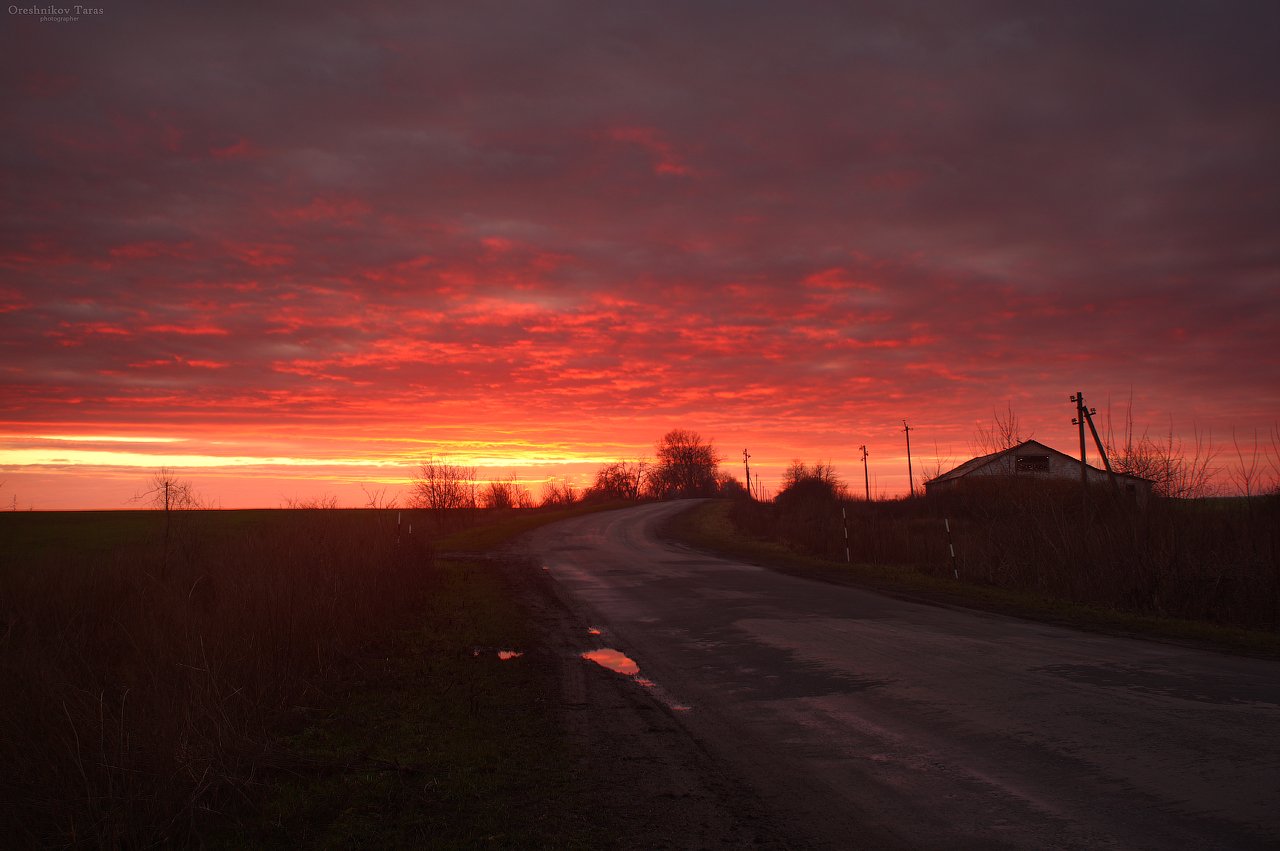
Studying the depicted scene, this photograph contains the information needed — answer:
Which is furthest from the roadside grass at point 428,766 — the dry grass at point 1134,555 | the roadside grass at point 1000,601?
the dry grass at point 1134,555

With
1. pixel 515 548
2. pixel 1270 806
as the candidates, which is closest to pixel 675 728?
pixel 1270 806

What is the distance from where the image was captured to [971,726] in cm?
654

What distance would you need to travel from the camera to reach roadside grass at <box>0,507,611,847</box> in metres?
4.97

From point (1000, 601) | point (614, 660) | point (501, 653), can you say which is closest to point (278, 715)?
point (501, 653)

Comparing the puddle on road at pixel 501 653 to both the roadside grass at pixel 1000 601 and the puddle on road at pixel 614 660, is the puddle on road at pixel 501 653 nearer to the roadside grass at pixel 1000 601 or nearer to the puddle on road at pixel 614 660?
the puddle on road at pixel 614 660

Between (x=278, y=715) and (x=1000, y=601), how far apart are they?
12.4 meters

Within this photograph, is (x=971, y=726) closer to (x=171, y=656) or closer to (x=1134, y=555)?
(x=171, y=656)

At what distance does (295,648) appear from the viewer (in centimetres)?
952

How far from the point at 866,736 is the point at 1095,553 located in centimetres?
1116

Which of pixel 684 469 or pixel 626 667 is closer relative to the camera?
pixel 626 667

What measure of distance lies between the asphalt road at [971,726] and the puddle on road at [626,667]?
5 cm

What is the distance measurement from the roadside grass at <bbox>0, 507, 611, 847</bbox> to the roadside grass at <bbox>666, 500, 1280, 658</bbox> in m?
8.01

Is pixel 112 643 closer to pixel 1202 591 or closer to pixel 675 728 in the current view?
pixel 675 728

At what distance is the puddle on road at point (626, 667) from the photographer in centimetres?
786
